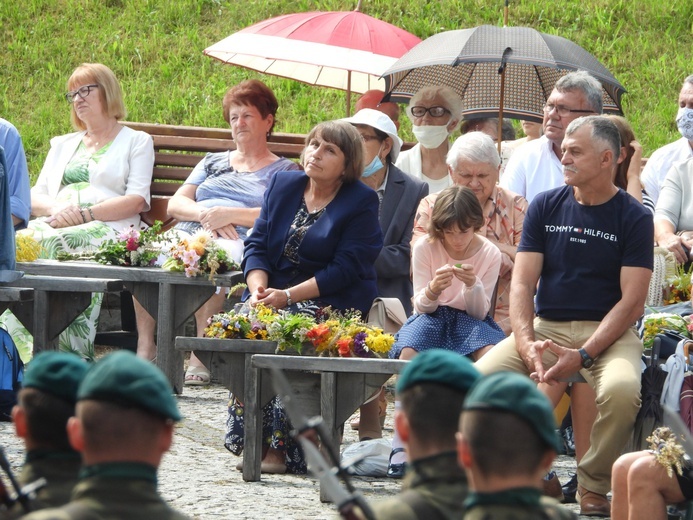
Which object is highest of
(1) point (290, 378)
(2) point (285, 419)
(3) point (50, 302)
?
(3) point (50, 302)

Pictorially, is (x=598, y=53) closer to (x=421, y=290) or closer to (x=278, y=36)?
(x=278, y=36)

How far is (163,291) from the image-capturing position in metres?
8.45

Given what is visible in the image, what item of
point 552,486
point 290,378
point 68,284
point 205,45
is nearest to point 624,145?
point 552,486

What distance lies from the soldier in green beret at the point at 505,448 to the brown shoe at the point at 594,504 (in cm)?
348

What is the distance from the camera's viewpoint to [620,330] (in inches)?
245

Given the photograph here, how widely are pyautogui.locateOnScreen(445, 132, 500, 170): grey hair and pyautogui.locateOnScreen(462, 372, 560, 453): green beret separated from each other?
4.66 metres

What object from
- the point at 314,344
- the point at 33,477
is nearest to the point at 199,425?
the point at 314,344

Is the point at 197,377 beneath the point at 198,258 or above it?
beneath

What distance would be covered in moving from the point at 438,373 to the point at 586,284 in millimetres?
3369

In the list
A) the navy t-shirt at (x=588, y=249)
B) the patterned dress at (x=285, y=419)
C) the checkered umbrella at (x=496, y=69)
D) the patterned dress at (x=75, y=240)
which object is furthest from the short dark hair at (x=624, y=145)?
the patterned dress at (x=75, y=240)

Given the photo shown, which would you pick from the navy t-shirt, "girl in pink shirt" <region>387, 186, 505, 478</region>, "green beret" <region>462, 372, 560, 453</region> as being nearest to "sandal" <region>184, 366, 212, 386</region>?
"girl in pink shirt" <region>387, 186, 505, 478</region>

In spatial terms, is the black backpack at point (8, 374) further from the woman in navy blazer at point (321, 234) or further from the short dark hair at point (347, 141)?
the short dark hair at point (347, 141)

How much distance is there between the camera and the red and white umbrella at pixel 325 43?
9.80 metres

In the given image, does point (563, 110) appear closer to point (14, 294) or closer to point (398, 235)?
point (398, 235)
